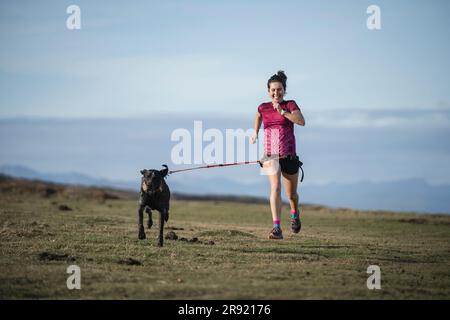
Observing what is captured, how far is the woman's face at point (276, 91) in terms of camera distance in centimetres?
1588

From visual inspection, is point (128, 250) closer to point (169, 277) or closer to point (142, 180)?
point (142, 180)

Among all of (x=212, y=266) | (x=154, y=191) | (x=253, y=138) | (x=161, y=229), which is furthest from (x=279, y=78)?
(x=212, y=266)

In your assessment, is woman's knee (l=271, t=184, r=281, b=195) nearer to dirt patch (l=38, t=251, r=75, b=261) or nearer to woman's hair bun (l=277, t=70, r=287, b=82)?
woman's hair bun (l=277, t=70, r=287, b=82)

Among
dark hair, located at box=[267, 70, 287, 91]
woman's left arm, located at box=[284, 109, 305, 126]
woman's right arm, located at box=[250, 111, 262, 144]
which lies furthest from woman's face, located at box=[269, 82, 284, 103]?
woman's left arm, located at box=[284, 109, 305, 126]

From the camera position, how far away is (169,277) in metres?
11.7

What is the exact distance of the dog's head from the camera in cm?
1633

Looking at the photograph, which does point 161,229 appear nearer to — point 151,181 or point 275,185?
point 151,181

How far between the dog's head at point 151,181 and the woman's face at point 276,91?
10.7 feet

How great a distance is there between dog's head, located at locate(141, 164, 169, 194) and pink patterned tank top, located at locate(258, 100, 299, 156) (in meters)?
2.70

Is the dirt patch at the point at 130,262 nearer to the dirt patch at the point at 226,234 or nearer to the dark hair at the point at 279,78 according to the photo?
the dark hair at the point at 279,78

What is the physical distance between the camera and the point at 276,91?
626 inches

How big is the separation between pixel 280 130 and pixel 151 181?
10.7 ft
